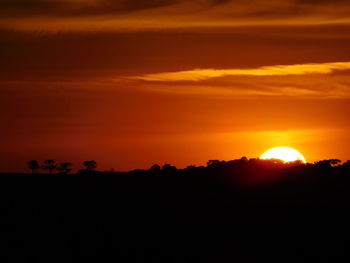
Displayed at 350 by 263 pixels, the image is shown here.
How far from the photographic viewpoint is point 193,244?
51.3 m

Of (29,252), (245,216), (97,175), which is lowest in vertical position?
(29,252)

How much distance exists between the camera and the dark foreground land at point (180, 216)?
4962 cm

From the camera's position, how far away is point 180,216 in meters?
57.3

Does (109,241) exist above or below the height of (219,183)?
below

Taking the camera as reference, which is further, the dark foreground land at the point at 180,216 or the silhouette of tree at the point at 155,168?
the silhouette of tree at the point at 155,168

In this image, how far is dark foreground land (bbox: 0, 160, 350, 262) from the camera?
49.6m

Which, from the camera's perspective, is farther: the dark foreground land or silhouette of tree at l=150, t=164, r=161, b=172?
silhouette of tree at l=150, t=164, r=161, b=172

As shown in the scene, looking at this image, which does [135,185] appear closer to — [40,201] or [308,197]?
[40,201]

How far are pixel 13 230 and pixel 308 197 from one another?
24.9 metres

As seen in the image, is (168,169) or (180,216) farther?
(168,169)

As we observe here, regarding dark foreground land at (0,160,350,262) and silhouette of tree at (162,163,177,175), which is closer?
dark foreground land at (0,160,350,262)

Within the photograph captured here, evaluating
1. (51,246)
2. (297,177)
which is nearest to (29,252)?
(51,246)

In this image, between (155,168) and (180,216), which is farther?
(155,168)

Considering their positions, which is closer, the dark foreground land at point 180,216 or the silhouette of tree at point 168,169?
the dark foreground land at point 180,216
